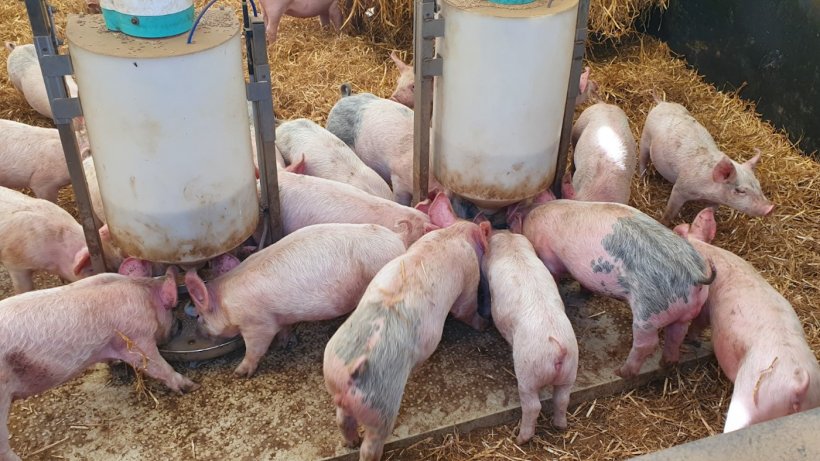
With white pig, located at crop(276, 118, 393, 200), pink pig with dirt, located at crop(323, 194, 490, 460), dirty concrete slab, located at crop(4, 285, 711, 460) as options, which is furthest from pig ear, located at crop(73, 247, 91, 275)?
pink pig with dirt, located at crop(323, 194, 490, 460)

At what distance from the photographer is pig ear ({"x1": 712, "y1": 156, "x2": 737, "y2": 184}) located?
3891 mm

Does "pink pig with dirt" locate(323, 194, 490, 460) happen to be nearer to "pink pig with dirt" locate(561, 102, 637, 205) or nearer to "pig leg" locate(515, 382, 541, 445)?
"pig leg" locate(515, 382, 541, 445)

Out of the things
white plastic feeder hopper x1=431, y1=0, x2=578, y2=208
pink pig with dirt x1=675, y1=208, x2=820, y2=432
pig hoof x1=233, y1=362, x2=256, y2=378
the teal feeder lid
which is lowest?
pig hoof x1=233, y1=362, x2=256, y2=378

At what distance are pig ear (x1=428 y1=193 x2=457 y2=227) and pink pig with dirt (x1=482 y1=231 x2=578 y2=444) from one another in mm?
313

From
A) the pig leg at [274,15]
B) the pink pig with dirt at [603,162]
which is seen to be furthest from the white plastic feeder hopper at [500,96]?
the pig leg at [274,15]

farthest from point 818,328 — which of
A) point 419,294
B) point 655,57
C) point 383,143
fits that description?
point 655,57

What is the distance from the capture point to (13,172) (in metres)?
4.02

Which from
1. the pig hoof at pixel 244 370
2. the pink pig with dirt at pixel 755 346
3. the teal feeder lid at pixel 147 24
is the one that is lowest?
the pig hoof at pixel 244 370

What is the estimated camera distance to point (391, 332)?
2664 millimetres

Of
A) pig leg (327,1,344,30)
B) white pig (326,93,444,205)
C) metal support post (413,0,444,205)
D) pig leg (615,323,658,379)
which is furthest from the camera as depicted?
pig leg (327,1,344,30)

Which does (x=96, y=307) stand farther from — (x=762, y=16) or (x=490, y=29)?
(x=762, y=16)

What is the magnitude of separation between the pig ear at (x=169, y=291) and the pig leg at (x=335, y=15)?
144 inches

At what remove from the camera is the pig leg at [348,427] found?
2715 mm

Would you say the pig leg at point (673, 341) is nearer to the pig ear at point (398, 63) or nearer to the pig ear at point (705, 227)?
the pig ear at point (705, 227)
